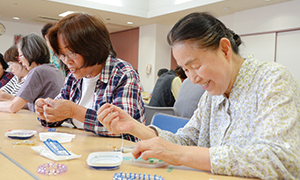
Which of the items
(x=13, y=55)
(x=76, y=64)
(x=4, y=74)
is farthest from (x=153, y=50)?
(x=76, y=64)

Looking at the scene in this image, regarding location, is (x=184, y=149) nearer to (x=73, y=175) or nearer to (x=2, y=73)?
(x=73, y=175)

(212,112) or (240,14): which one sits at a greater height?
(240,14)

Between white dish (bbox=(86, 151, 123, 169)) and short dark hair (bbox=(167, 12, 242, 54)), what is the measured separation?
1.64 ft

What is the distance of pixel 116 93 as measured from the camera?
5.10ft

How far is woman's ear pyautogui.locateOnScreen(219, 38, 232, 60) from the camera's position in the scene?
1053 mm

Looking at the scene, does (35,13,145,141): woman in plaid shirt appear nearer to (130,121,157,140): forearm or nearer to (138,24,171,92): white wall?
(130,121,157,140): forearm

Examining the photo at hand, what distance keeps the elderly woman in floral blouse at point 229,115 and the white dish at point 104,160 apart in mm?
81

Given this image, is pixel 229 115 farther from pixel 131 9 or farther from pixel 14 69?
pixel 131 9

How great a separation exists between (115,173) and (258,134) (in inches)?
19.4

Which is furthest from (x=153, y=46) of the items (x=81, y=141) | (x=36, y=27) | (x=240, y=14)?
(x=81, y=141)

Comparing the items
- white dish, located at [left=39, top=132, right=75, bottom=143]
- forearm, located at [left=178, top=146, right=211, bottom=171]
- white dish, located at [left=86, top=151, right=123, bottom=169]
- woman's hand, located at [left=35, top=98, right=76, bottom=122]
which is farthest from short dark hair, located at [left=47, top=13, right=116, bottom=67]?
forearm, located at [left=178, top=146, right=211, bottom=171]

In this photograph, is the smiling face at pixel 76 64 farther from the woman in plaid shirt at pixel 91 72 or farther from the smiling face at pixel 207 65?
the smiling face at pixel 207 65

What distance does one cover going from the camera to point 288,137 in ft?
2.78

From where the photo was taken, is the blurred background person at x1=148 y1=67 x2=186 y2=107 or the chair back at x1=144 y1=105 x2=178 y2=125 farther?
the blurred background person at x1=148 y1=67 x2=186 y2=107
